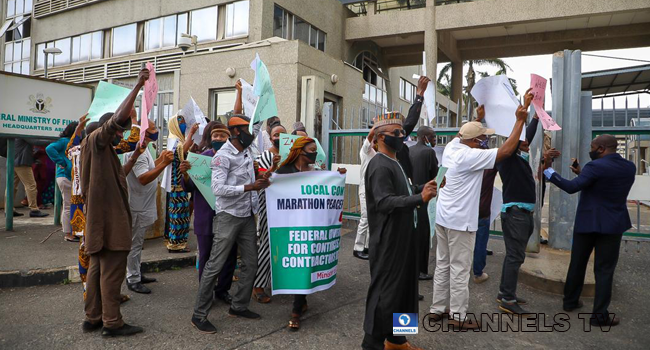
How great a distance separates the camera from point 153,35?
63.9 ft

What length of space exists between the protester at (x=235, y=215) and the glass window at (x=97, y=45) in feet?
67.1

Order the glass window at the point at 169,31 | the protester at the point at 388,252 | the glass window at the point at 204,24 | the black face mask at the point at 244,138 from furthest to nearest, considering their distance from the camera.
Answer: the glass window at the point at 169,31 < the glass window at the point at 204,24 < the black face mask at the point at 244,138 < the protester at the point at 388,252

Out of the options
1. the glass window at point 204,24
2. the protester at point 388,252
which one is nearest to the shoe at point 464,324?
the protester at point 388,252

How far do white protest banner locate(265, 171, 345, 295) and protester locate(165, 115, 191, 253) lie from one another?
80.7 inches

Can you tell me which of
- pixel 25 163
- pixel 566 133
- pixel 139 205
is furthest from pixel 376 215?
pixel 25 163

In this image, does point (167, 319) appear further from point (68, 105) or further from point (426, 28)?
point (426, 28)

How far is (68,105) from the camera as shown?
7.82 m

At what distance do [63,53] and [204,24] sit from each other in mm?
9791

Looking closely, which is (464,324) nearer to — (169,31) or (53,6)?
(169,31)

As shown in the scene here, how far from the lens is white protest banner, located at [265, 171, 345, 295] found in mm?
4199

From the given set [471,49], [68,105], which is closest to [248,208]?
[68,105]

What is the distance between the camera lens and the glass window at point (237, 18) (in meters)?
16.6
